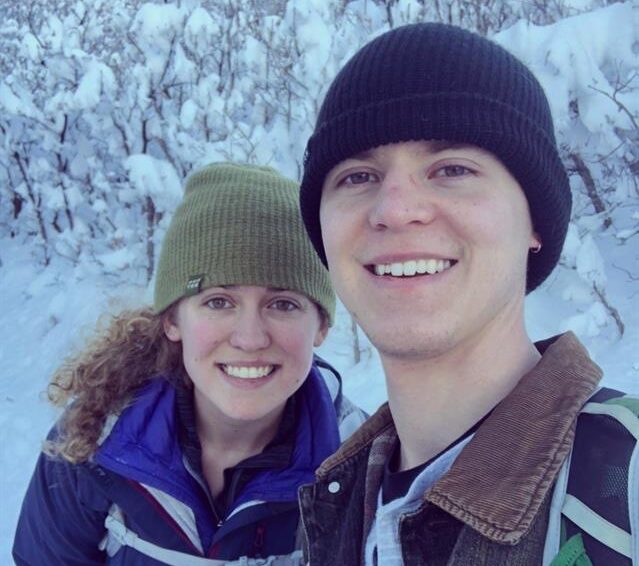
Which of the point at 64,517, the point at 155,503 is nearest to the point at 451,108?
the point at 155,503

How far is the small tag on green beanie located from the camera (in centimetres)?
208

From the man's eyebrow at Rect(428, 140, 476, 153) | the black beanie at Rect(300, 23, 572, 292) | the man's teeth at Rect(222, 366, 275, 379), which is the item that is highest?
the black beanie at Rect(300, 23, 572, 292)

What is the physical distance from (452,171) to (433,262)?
21 centimetres

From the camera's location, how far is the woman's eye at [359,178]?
4.90 ft

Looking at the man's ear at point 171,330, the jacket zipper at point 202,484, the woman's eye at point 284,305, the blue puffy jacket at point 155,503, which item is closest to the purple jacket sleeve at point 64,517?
the blue puffy jacket at point 155,503

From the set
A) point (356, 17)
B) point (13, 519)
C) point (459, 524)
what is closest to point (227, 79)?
point (356, 17)

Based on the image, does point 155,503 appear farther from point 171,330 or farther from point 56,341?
point 56,341

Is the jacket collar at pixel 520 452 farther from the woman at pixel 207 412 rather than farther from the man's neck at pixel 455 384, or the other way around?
the woman at pixel 207 412

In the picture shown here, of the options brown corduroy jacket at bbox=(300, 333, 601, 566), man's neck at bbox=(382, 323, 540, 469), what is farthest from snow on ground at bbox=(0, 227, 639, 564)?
brown corduroy jacket at bbox=(300, 333, 601, 566)

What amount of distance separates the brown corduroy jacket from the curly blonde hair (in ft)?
3.23

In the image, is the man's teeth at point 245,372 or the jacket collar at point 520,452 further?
the man's teeth at point 245,372

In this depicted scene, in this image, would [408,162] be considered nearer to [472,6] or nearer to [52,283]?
[472,6]

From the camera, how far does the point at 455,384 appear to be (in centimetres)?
137

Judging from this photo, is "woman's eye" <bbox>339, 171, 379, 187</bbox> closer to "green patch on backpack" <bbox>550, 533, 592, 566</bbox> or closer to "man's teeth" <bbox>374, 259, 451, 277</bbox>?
"man's teeth" <bbox>374, 259, 451, 277</bbox>
